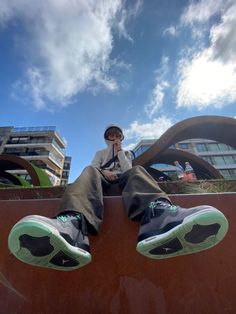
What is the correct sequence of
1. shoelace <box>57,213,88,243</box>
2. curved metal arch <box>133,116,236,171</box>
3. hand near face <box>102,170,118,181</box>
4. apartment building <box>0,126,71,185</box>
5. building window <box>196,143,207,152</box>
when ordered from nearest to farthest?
shoelace <box>57,213,88,243</box>, hand near face <box>102,170,118,181</box>, curved metal arch <box>133,116,236,171</box>, apartment building <box>0,126,71,185</box>, building window <box>196,143,207,152</box>

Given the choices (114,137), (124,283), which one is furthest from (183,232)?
(114,137)

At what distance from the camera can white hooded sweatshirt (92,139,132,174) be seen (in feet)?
6.45

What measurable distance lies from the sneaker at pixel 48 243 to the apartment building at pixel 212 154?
36385 mm

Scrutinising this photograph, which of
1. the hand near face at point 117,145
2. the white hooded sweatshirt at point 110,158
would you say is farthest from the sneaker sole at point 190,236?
the hand near face at point 117,145

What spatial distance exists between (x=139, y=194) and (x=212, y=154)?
140ft

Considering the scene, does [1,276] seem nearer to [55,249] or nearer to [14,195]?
[55,249]

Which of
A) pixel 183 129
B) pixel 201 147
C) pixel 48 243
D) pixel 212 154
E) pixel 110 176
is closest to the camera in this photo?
pixel 48 243

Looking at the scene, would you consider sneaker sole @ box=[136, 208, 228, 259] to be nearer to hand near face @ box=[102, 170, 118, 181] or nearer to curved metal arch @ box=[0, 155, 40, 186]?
hand near face @ box=[102, 170, 118, 181]

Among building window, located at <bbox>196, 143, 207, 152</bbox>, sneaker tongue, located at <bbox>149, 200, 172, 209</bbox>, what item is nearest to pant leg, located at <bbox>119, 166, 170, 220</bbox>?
sneaker tongue, located at <bbox>149, 200, 172, 209</bbox>

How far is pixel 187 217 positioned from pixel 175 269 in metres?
0.44

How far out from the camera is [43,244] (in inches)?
33.8

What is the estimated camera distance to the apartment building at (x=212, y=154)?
3762cm

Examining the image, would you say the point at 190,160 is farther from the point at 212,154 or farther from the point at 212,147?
the point at 212,147

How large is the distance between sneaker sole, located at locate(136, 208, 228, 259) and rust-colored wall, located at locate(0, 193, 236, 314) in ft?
0.89
